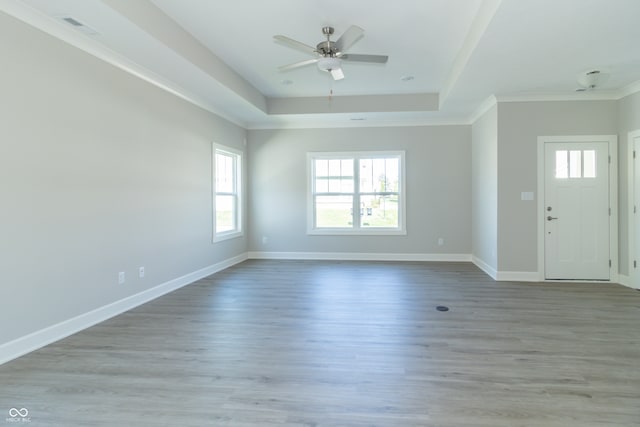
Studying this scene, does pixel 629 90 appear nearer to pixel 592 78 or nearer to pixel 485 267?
pixel 592 78

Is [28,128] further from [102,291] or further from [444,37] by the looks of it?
[444,37]

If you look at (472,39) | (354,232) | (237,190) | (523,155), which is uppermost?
(472,39)

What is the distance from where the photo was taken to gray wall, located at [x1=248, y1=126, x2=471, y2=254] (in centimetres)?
668

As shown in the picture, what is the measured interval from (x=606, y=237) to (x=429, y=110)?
3.22 m

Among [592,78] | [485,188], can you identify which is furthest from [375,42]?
[485,188]

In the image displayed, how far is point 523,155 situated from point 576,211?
1099 mm

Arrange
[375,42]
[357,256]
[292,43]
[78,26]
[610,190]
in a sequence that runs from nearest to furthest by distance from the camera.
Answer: [78,26] → [292,43] → [375,42] → [610,190] → [357,256]

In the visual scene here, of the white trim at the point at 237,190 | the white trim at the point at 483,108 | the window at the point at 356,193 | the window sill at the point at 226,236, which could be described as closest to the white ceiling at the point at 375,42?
the white trim at the point at 483,108

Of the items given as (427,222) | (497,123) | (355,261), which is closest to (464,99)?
(497,123)

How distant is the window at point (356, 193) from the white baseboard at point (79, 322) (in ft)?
9.64

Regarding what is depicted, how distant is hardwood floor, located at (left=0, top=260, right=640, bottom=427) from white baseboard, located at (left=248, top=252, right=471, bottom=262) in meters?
2.39

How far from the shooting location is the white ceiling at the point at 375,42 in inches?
114

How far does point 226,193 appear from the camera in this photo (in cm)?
634

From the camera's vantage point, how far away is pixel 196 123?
5203 mm
